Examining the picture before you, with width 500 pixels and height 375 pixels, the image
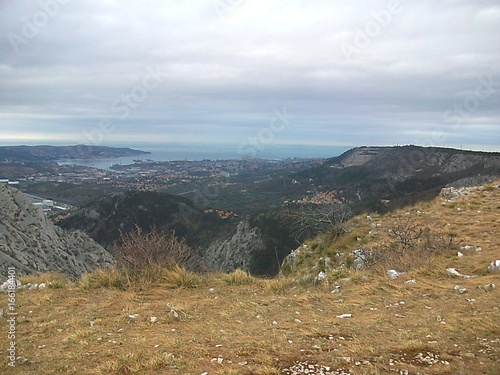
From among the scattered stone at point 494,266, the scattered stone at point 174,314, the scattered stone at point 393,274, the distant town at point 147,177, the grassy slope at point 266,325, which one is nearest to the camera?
the grassy slope at point 266,325

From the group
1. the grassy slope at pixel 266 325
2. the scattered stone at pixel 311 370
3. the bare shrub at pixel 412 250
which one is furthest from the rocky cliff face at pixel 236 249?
the scattered stone at pixel 311 370

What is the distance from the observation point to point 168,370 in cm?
329

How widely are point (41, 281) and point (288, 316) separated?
581 cm

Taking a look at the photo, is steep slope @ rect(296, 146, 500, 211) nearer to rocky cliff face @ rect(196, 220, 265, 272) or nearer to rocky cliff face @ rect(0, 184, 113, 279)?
rocky cliff face @ rect(196, 220, 265, 272)

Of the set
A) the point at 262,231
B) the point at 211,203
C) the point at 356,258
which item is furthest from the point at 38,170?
the point at 356,258

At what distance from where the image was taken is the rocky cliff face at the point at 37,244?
22531 mm

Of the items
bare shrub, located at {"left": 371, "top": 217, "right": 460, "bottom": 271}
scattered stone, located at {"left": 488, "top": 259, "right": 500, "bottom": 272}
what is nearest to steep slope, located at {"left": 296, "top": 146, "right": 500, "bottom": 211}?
bare shrub, located at {"left": 371, "top": 217, "right": 460, "bottom": 271}

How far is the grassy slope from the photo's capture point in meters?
3.35

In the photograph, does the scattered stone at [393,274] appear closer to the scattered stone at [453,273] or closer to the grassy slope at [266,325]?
the grassy slope at [266,325]

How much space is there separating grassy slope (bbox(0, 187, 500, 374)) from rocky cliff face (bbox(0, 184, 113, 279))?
663 inches

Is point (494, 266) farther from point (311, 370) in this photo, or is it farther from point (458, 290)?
point (311, 370)

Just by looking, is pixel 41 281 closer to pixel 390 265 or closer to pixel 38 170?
pixel 390 265

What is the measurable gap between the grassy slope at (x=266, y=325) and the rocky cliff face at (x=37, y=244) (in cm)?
1685

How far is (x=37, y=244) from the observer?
26.3 metres
